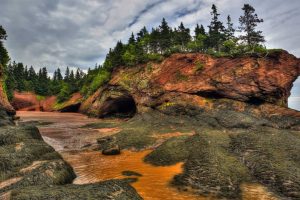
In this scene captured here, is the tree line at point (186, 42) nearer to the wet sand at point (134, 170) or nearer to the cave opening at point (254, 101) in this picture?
the cave opening at point (254, 101)

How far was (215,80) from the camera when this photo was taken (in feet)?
120

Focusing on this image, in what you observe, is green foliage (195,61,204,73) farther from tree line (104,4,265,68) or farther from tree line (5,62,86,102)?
tree line (5,62,86,102)

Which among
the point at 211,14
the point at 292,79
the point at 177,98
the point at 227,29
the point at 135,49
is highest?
the point at 211,14

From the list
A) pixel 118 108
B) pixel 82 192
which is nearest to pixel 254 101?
pixel 82 192

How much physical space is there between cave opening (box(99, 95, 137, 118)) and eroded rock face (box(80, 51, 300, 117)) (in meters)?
8.23

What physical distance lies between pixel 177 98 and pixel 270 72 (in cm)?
1362

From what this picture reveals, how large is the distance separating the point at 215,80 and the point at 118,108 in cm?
2668

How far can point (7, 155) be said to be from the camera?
1315 centimetres

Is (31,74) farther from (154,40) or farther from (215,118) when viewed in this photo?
(215,118)

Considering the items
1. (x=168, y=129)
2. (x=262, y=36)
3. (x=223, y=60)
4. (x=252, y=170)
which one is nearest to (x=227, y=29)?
(x=262, y=36)

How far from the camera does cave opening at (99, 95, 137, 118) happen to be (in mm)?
54019

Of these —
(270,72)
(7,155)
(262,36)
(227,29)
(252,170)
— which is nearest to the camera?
(7,155)

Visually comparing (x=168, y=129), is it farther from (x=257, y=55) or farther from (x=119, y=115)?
(x=119, y=115)

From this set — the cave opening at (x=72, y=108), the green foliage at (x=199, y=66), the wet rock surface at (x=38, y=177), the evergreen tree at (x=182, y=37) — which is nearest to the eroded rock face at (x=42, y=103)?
the cave opening at (x=72, y=108)
